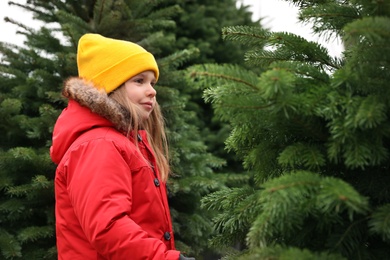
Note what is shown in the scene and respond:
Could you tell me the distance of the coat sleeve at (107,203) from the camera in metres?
1.97

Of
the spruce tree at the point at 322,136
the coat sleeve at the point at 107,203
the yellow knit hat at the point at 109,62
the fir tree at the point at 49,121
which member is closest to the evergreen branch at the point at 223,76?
the spruce tree at the point at 322,136

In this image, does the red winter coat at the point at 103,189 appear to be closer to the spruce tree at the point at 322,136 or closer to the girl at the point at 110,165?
the girl at the point at 110,165

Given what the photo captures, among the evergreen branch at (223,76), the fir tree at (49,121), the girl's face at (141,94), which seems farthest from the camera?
the fir tree at (49,121)

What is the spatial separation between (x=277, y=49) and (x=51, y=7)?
10.1ft

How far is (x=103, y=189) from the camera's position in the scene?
2.04 meters

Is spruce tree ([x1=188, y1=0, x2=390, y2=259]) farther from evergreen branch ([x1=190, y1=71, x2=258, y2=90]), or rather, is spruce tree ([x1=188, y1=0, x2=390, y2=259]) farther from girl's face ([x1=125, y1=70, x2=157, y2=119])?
girl's face ([x1=125, y1=70, x2=157, y2=119])

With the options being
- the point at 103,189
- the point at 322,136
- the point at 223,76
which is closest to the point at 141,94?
the point at 103,189

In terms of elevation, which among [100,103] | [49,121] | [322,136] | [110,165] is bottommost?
[49,121]

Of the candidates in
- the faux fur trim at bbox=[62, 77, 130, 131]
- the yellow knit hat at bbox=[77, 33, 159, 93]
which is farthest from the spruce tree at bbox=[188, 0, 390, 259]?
the yellow knit hat at bbox=[77, 33, 159, 93]

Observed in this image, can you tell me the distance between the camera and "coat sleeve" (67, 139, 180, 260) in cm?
197

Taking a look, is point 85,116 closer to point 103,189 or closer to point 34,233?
point 103,189

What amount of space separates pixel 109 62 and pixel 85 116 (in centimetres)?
32

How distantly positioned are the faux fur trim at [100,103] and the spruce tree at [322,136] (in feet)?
2.01

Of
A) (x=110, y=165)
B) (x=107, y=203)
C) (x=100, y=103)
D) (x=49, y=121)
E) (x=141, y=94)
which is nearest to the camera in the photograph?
(x=107, y=203)
